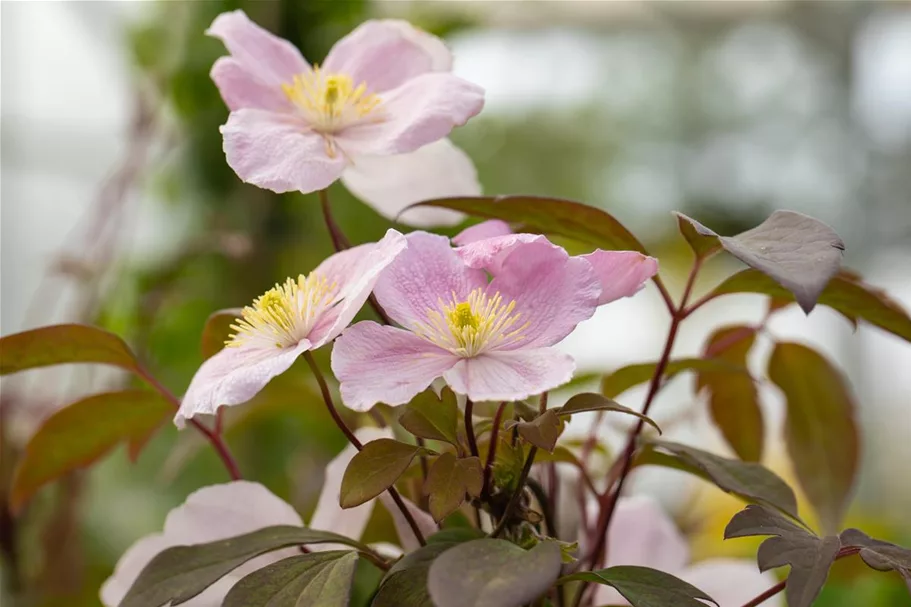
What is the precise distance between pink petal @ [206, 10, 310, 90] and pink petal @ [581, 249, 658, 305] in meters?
0.16

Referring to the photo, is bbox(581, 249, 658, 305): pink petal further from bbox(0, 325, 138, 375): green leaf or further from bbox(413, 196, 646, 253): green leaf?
bbox(0, 325, 138, 375): green leaf

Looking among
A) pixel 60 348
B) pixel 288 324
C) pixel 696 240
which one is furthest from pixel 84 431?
pixel 696 240

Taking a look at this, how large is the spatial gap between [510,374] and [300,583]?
0.30 ft

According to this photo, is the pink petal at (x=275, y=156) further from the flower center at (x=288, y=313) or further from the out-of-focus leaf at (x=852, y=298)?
the out-of-focus leaf at (x=852, y=298)

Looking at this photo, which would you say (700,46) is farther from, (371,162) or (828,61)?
(371,162)

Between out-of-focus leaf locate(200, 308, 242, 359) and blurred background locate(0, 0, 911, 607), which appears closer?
out-of-focus leaf locate(200, 308, 242, 359)

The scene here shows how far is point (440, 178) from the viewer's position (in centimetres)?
41

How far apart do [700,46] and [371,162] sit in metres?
3.45

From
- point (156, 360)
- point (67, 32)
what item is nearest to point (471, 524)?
point (156, 360)

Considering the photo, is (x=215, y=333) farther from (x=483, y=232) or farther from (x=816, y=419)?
(x=816, y=419)

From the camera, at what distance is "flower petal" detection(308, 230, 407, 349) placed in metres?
0.28

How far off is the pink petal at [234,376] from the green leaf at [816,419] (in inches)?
10.5

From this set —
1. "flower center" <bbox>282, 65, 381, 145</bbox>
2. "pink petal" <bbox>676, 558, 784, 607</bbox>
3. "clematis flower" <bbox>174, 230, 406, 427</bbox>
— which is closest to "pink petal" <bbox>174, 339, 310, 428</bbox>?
"clematis flower" <bbox>174, 230, 406, 427</bbox>

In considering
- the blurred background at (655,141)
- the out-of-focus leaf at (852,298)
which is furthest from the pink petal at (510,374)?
the blurred background at (655,141)
